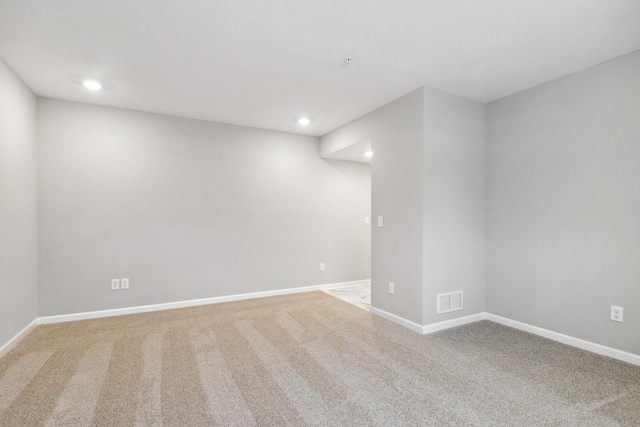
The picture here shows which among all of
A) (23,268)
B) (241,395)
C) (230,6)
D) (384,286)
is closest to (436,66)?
(230,6)

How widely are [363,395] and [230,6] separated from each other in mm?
2636

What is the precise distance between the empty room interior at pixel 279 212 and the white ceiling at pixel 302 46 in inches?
0.9

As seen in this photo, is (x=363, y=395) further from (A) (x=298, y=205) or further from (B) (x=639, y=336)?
(A) (x=298, y=205)

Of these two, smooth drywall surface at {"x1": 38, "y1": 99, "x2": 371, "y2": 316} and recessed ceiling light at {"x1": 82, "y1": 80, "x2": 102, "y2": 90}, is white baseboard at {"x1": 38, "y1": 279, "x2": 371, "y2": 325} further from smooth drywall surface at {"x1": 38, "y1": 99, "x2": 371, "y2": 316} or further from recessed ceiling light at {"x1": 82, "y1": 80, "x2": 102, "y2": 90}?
recessed ceiling light at {"x1": 82, "y1": 80, "x2": 102, "y2": 90}

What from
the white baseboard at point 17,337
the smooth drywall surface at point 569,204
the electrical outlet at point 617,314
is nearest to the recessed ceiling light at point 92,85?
the white baseboard at point 17,337

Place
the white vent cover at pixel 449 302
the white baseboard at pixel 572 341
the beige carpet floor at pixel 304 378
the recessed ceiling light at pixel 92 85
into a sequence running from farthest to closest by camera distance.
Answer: the white vent cover at pixel 449 302 < the recessed ceiling light at pixel 92 85 < the white baseboard at pixel 572 341 < the beige carpet floor at pixel 304 378

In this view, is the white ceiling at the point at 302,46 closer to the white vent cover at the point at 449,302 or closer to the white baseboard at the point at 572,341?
the white vent cover at the point at 449,302

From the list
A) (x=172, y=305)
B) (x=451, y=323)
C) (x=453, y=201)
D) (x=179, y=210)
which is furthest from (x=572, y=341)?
(x=179, y=210)

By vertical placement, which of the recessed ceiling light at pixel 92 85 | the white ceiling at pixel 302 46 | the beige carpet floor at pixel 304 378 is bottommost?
the beige carpet floor at pixel 304 378

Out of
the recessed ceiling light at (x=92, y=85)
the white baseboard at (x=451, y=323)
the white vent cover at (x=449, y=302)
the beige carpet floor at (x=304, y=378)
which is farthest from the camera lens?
the white vent cover at (x=449, y=302)

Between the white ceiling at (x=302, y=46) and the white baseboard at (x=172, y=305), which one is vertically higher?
the white ceiling at (x=302, y=46)

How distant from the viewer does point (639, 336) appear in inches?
94.7

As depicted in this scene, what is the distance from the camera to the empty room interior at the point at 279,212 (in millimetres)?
1975

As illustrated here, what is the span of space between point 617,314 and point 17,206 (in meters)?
5.44
